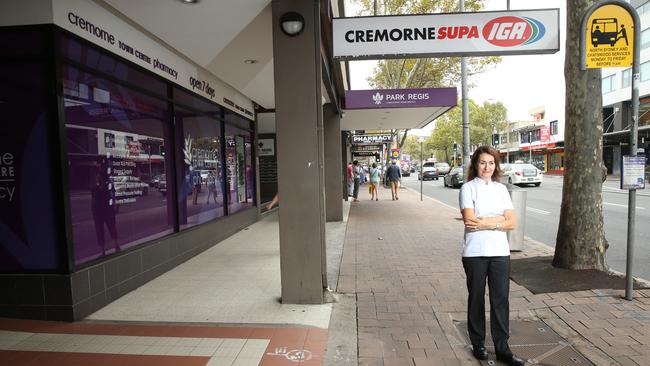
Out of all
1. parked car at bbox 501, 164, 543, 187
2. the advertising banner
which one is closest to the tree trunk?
the advertising banner

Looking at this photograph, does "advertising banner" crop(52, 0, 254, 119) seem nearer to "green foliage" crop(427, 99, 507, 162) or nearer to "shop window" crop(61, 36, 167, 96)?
"shop window" crop(61, 36, 167, 96)

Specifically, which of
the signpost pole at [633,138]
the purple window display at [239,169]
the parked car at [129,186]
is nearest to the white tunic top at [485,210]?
the signpost pole at [633,138]

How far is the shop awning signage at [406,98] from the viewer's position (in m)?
10.4

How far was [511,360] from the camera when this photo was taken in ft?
11.1

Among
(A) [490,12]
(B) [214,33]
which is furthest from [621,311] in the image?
(B) [214,33]

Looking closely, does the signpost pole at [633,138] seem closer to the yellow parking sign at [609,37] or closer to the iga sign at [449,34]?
the yellow parking sign at [609,37]

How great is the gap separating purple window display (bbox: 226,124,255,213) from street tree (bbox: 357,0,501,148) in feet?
33.8

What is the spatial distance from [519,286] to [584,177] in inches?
65.1

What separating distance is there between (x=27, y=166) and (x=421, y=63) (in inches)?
910

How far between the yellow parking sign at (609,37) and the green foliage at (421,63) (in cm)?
1357

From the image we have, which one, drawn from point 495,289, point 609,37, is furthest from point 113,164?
point 609,37

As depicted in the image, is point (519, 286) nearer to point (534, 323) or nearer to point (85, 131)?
point (534, 323)

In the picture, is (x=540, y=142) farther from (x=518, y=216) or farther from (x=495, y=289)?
(x=495, y=289)

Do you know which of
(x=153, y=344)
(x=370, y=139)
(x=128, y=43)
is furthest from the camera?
(x=370, y=139)
